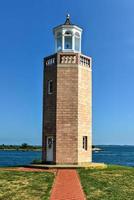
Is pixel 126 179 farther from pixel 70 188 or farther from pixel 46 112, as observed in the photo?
pixel 46 112

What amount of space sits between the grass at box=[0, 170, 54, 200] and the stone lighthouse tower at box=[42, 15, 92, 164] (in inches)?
195

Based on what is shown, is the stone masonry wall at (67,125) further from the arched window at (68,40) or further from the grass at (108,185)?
the grass at (108,185)

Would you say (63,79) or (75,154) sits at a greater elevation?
(63,79)

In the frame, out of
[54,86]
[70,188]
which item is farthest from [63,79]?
[70,188]

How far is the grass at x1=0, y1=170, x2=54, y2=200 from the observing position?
1202cm

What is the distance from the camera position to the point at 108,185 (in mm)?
14375

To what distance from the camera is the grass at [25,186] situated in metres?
12.0

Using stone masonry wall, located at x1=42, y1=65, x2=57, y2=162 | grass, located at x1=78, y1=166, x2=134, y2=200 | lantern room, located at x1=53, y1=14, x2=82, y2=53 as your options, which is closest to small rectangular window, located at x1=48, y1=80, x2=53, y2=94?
stone masonry wall, located at x1=42, y1=65, x2=57, y2=162

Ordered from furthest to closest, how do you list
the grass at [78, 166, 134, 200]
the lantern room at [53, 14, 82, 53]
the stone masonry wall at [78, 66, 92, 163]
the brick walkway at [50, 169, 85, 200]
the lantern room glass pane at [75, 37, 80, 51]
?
the lantern room glass pane at [75, 37, 80, 51]
the lantern room at [53, 14, 82, 53]
the stone masonry wall at [78, 66, 92, 163]
the grass at [78, 166, 134, 200]
the brick walkway at [50, 169, 85, 200]

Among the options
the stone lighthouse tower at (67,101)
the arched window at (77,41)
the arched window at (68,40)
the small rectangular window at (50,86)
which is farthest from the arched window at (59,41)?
the small rectangular window at (50,86)

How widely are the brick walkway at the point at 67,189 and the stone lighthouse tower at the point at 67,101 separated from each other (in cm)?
523

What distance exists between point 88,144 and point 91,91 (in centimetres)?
322

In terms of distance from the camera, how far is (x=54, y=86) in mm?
22625

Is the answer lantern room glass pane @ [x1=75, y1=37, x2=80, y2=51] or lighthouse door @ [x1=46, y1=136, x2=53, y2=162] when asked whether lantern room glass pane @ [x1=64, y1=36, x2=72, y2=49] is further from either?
lighthouse door @ [x1=46, y1=136, x2=53, y2=162]
